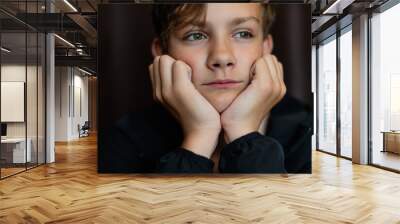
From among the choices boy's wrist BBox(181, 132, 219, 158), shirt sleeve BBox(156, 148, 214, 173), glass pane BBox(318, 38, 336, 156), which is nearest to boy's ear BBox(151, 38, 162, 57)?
boy's wrist BBox(181, 132, 219, 158)

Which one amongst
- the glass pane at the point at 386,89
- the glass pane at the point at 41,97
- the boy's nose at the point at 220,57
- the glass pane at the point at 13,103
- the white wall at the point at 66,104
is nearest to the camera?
the boy's nose at the point at 220,57

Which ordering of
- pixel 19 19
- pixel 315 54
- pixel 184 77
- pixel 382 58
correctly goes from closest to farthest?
pixel 184 77, pixel 19 19, pixel 382 58, pixel 315 54

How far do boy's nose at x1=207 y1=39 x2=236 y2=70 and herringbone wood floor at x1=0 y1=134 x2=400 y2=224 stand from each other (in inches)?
71.8

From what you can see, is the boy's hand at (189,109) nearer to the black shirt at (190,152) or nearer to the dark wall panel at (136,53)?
the black shirt at (190,152)

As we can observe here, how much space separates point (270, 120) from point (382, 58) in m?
3.16

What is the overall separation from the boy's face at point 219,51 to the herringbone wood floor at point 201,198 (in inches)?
57.4

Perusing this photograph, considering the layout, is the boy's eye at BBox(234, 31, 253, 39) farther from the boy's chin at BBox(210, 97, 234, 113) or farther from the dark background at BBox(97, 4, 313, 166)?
the boy's chin at BBox(210, 97, 234, 113)

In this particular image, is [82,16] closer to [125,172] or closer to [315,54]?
[125,172]

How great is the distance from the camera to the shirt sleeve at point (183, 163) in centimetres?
638

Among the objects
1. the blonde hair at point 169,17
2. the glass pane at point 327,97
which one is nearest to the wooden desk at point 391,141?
the glass pane at point 327,97

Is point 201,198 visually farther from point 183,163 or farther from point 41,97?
point 41,97

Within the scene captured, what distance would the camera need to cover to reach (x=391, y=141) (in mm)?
7867

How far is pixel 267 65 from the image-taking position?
6410 mm

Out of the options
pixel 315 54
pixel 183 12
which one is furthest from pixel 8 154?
pixel 315 54
